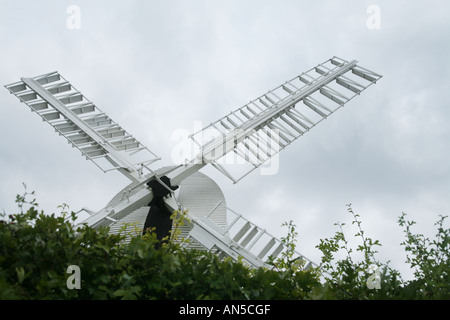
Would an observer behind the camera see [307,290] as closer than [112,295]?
No

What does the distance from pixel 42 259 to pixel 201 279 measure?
5.53ft

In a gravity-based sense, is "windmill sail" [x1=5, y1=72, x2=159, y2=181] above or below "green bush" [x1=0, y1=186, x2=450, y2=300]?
above

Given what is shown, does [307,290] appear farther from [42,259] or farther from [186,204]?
[186,204]

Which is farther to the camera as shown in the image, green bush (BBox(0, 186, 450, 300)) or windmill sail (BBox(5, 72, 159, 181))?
windmill sail (BBox(5, 72, 159, 181))

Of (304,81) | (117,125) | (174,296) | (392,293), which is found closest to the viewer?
(174,296)

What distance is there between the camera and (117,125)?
13961 mm

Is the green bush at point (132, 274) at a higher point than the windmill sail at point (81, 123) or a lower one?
lower

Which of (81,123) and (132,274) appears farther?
(81,123)

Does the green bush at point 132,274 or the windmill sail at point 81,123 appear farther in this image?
the windmill sail at point 81,123

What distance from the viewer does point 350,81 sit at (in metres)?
15.2

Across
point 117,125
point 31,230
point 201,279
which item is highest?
point 117,125

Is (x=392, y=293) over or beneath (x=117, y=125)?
beneath
